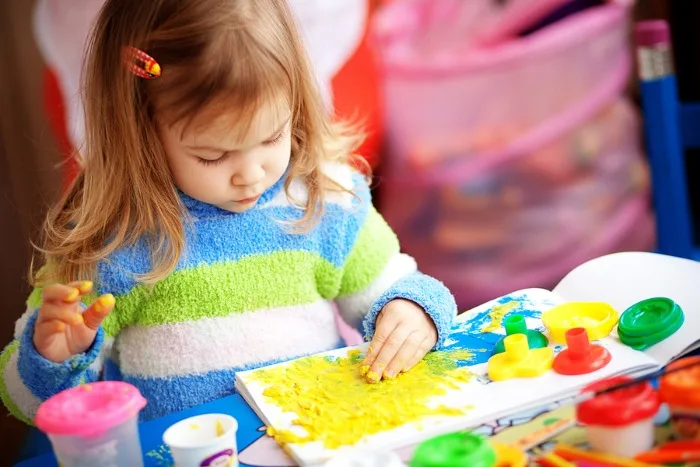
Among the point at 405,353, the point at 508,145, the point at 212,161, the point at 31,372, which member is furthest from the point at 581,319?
the point at 508,145

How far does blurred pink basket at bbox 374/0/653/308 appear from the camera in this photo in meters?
1.77

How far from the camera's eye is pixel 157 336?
0.86 meters

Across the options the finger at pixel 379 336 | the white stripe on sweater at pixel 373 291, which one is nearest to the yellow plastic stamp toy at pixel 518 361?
the finger at pixel 379 336

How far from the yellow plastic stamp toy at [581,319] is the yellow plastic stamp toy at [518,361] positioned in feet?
0.11

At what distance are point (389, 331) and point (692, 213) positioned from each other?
143cm

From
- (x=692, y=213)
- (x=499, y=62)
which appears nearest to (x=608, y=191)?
(x=692, y=213)

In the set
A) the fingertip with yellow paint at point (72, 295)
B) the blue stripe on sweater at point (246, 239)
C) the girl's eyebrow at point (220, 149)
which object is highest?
the girl's eyebrow at point (220, 149)

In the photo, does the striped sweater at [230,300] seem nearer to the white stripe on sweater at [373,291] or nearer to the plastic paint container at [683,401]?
the white stripe on sweater at [373,291]

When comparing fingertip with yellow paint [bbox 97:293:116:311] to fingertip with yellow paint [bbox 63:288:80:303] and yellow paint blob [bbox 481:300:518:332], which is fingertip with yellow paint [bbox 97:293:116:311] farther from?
yellow paint blob [bbox 481:300:518:332]

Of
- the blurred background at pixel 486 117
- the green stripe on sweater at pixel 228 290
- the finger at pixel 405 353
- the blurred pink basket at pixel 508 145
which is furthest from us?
the blurred pink basket at pixel 508 145

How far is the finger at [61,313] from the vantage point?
2.21 ft

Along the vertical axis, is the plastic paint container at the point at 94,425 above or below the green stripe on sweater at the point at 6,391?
above

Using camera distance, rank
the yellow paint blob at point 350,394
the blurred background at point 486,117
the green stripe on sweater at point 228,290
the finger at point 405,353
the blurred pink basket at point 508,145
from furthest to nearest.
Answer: the blurred pink basket at point 508,145
the blurred background at point 486,117
the green stripe on sweater at point 228,290
the finger at point 405,353
the yellow paint blob at point 350,394

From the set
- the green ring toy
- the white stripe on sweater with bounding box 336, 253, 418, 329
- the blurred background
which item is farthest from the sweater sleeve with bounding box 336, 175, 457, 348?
the blurred background
